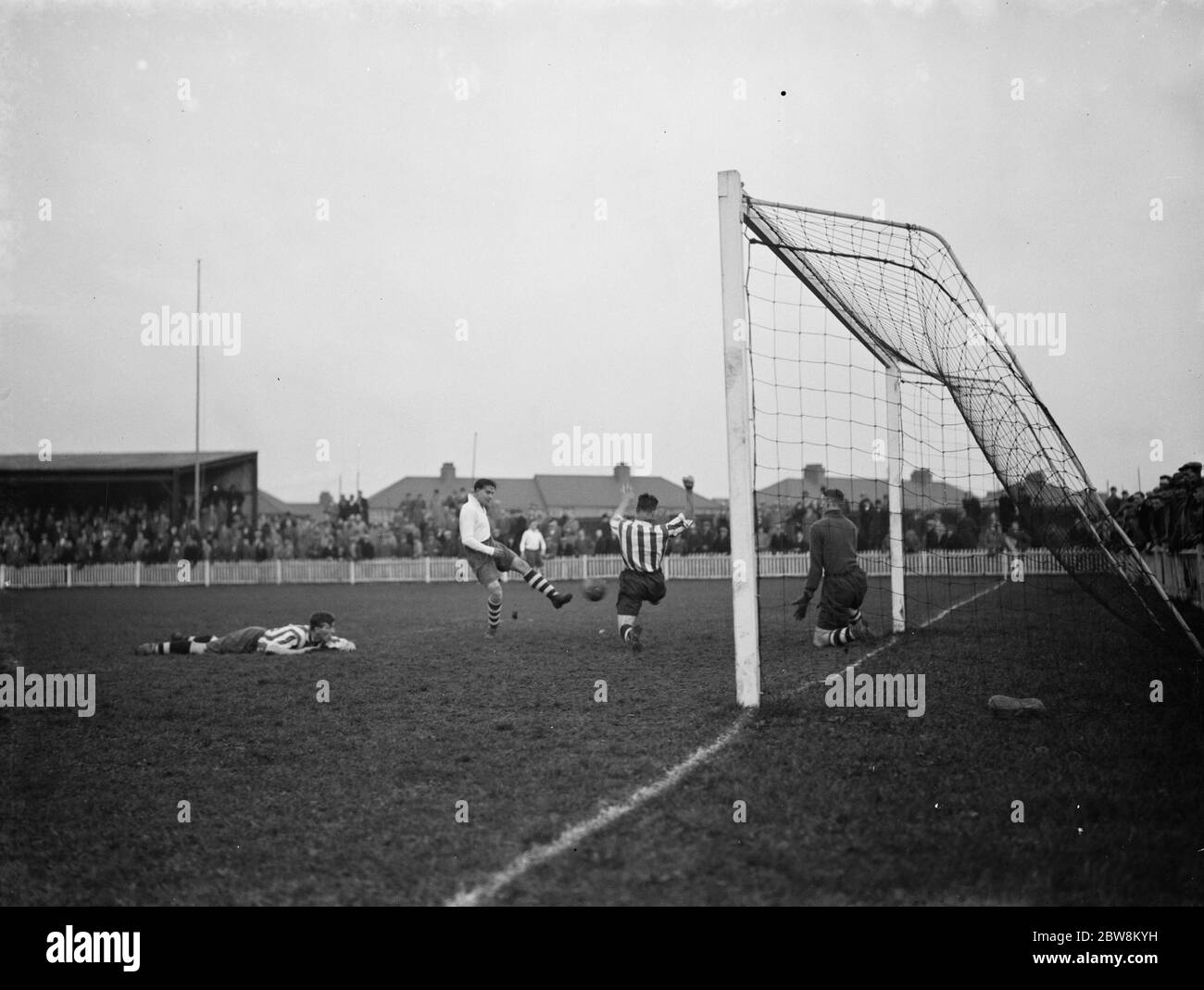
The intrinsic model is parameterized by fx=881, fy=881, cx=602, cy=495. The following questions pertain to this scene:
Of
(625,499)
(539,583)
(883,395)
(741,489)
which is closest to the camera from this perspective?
(741,489)

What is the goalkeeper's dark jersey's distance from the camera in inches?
360

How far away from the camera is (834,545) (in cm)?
919

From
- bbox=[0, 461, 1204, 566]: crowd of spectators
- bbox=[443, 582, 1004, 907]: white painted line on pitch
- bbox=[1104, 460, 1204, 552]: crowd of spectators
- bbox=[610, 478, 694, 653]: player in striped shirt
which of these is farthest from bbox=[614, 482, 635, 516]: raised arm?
bbox=[0, 461, 1204, 566]: crowd of spectators

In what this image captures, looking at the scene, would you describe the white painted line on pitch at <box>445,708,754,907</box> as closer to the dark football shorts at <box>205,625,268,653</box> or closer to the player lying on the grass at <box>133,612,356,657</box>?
the player lying on the grass at <box>133,612,356,657</box>

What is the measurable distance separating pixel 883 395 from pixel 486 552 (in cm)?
501

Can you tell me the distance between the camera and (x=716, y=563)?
1039 inches

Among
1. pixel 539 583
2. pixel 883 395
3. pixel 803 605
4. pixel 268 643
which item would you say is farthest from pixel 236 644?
pixel 883 395

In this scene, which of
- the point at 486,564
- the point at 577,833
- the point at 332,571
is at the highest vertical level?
the point at 486,564

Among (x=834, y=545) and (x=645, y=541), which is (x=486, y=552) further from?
(x=834, y=545)

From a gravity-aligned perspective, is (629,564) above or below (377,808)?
above
